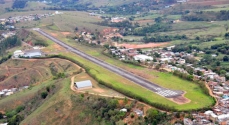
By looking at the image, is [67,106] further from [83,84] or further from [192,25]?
[192,25]

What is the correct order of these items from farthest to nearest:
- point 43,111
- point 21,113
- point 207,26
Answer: point 207,26 → point 21,113 → point 43,111

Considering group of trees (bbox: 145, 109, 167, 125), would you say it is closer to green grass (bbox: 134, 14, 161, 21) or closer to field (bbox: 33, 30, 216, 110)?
field (bbox: 33, 30, 216, 110)

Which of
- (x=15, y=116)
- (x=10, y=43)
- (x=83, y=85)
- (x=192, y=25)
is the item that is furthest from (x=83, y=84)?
(x=192, y=25)

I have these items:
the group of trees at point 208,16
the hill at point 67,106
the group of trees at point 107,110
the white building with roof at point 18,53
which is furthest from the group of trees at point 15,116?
the group of trees at point 208,16

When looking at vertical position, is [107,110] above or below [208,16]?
below

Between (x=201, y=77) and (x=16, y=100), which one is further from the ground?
(x=201, y=77)

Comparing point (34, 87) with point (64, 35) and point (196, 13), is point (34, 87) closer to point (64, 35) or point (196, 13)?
point (64, 35)

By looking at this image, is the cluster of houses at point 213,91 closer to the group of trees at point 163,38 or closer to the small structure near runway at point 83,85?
the small structure near runway at point 83,85

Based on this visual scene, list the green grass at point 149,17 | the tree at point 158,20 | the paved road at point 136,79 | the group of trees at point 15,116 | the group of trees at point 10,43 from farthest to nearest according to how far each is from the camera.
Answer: the green grass at point 149,17, the tree at point 158,20, the group of trees at point 10,43, the group of trees at point 15,116, the paved road at point 136,79

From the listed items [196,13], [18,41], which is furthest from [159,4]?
[18,41]
